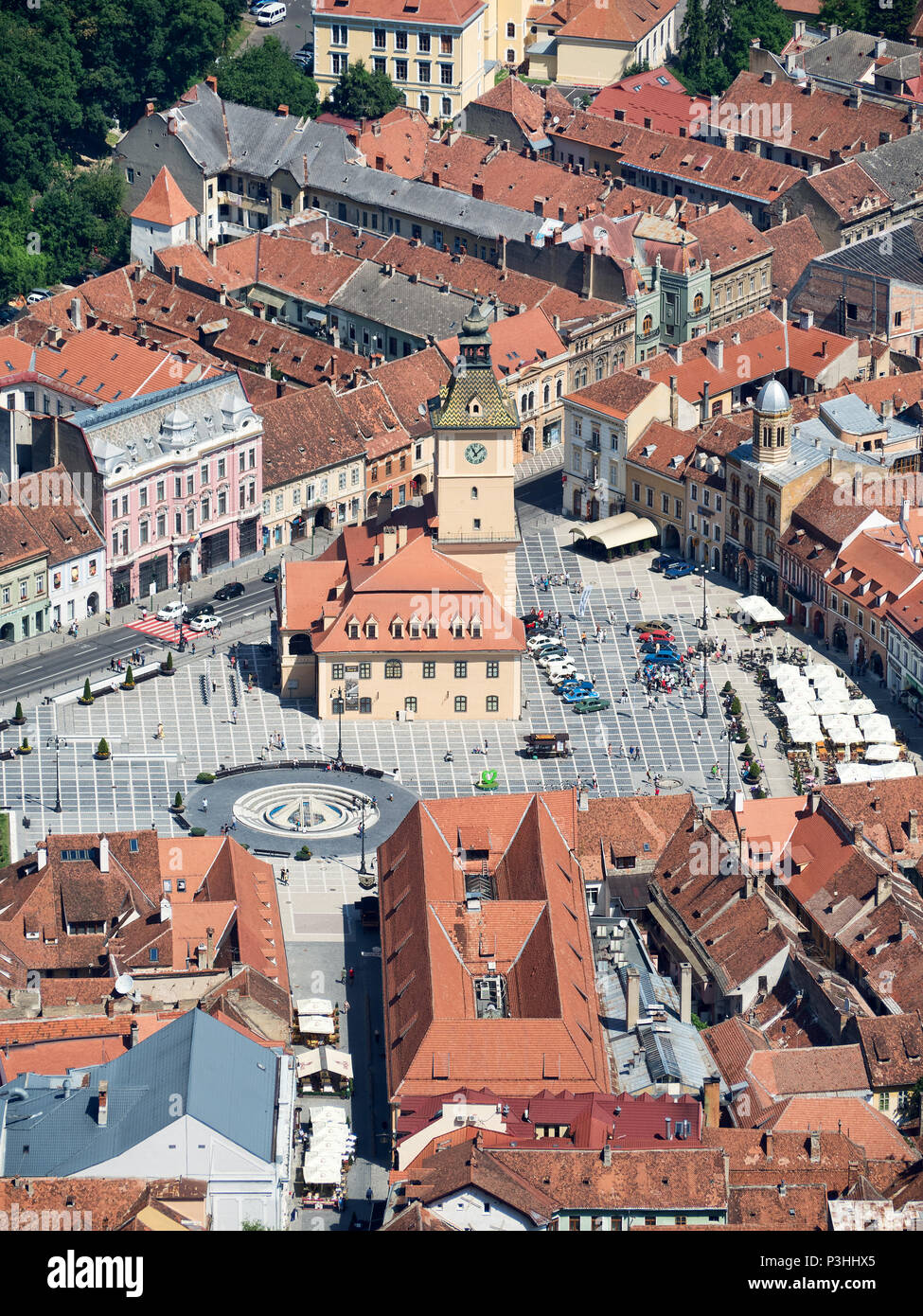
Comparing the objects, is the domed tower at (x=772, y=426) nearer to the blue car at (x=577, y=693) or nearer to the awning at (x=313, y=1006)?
the blue car at (x=577, y=693)

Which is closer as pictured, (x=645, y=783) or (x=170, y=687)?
(x=645, y=783)

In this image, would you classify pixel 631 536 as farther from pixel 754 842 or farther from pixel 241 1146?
pixel 241 1146

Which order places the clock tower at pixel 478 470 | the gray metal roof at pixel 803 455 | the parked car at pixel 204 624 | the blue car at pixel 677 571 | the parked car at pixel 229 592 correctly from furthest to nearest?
1. the blue car at pixel 677 571
2. the gray metal roof at pixel 803 455
3. the parked car at pixel 229 592
4. the parked car at pixel 204 624
5. the clock tower at pixel 478 470

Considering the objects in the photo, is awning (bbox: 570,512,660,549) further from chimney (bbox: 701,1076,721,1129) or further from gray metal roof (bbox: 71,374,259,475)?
chimney (bbox: 701,1076,721,1129)

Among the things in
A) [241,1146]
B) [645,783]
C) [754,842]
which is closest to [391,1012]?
[241,1146]

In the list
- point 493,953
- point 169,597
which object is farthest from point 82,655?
point 493,953

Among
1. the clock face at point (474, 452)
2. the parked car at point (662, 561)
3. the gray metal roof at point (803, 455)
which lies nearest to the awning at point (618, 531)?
the parked car at point (662, 561)
